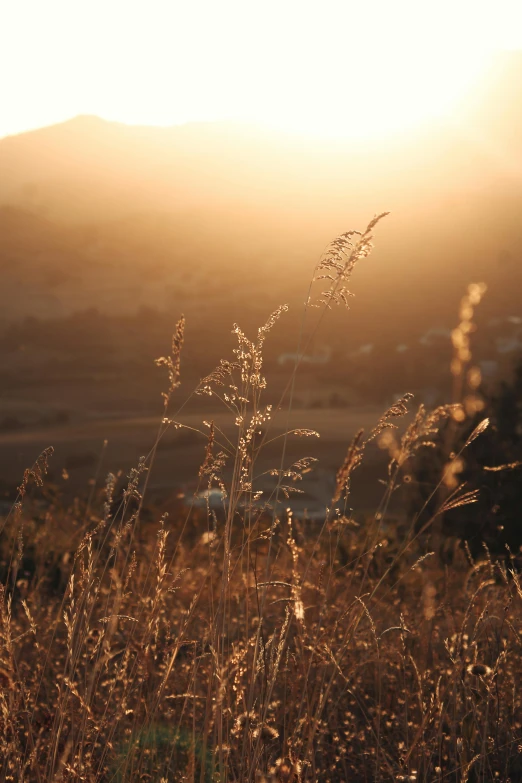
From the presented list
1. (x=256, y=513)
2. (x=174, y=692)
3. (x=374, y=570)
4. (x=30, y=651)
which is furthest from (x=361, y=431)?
(x=374, y=570)

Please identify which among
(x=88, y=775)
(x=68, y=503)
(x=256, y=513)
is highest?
(x=256, y=513)

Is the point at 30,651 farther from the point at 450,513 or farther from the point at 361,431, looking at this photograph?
the point at 450,513

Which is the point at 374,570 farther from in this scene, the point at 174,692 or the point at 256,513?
the point at 256,513

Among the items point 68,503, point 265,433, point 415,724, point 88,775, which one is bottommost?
point 68,503

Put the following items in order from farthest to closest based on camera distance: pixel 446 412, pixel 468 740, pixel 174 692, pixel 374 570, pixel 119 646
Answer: pixel 374 570 → pixel 119 646 → pixel 174 692 → pixel 468 740 → pixel 446 412

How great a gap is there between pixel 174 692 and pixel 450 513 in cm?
388

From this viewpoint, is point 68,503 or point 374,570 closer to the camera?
point 374,570

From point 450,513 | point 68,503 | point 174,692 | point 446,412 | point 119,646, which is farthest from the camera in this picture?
point 68,503

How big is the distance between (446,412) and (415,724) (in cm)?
149

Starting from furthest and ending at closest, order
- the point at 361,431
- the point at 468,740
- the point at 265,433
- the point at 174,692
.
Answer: the point at 174,692 → the point at 468,740 → the point at 265,433 → the point at 361,431

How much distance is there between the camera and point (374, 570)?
20.3 ft

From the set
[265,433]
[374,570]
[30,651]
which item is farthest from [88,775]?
[374,570]

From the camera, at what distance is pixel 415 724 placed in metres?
2.90

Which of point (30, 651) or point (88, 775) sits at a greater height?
point (88, 775)
